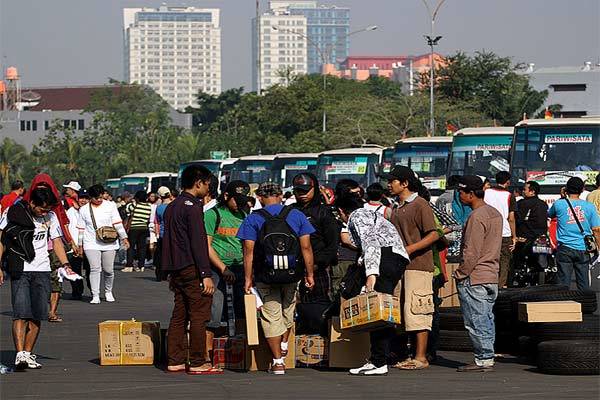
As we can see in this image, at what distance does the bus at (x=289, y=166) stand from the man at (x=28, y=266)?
126 ft

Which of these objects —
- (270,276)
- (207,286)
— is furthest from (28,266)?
(270,276)

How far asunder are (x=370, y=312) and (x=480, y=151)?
27.1m

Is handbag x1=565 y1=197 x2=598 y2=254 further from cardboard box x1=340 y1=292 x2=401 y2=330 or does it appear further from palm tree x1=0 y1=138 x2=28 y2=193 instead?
palm tree x1=0 y1=138 x2=28 y2=193

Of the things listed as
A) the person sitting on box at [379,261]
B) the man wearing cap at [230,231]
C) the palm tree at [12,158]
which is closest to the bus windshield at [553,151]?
the man wearing cap at [230,231]

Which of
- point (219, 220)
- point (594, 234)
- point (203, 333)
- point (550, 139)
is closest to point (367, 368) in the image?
point (203, 333)

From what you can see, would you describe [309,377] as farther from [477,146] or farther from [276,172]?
[276,172]

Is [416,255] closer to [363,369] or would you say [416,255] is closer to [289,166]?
[363,369]

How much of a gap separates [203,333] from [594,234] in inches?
292

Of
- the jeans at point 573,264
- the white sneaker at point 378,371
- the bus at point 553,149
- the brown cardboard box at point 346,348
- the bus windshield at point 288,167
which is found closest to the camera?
the white sneaker at point 378,371

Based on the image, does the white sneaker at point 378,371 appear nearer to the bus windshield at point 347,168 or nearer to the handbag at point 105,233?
the handbag at point 105,233

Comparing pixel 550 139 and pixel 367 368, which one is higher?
pixel 550 139

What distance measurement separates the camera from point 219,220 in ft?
47.3

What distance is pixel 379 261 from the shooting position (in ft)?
41.8

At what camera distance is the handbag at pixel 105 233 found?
2155 centimetres
